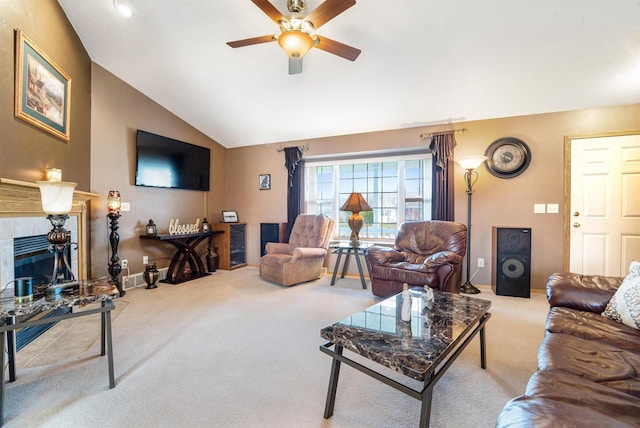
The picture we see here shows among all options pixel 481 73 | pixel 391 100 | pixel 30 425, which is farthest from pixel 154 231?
pixel 481 73

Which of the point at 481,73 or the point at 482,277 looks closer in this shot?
the point at 481,73

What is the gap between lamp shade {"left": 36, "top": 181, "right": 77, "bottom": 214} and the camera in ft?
5.93

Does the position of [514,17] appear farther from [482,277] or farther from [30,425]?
[30,425]

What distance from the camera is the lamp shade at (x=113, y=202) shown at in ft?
11.5

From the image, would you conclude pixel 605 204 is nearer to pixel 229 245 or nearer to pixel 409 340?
pixel 409 340

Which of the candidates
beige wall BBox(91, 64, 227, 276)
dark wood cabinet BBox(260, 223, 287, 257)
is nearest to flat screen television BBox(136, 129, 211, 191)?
beige wall BBox(91, 64, 227, 276)

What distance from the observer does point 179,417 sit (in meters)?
1.47

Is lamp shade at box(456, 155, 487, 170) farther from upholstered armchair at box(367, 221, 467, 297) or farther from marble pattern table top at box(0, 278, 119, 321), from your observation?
marble pattern table top at box(0, 278, 119, 321)

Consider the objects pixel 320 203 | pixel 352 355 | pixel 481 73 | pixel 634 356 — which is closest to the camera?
pixel 634 356

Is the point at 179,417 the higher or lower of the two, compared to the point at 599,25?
lower

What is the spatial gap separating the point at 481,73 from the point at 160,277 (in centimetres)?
486

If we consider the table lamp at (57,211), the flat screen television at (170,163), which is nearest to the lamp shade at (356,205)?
the flat screen television at (170,163)

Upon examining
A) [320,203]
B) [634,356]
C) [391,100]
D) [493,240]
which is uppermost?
[391,100]

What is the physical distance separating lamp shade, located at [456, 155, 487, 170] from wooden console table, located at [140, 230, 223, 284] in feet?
12.5
